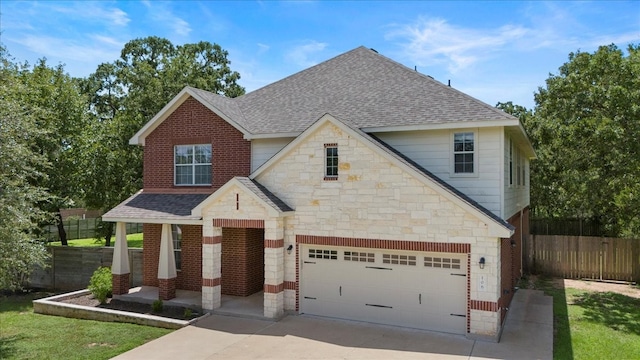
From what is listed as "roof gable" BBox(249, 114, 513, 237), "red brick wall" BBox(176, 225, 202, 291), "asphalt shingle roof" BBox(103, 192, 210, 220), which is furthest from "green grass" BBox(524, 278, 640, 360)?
"red brick wall" BBox(176, 225, 202, 291)

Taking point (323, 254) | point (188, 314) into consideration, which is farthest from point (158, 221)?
point (323, 254)

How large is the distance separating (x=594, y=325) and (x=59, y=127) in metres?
23.7

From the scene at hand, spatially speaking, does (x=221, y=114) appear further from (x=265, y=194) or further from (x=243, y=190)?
(x=265, y=194)

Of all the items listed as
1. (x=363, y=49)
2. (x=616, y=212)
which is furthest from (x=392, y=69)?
(x=616, y=212)

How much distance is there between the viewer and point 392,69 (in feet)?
56.5

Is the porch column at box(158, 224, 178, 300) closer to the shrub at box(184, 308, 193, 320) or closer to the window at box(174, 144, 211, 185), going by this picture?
the shrub at box(184, 308, 193, 320)

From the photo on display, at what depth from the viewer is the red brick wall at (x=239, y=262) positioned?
620 inches

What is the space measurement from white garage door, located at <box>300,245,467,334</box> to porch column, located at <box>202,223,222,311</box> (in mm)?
2707

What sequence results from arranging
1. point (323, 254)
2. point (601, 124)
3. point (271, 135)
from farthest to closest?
point (601, 124)
point (271, 135)
point (323, 254)

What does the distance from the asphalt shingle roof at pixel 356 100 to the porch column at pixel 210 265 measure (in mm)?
4008

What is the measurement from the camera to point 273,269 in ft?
43.1

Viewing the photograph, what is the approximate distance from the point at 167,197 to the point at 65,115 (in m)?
9.71

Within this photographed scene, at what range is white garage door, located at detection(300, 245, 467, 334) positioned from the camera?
469 inches

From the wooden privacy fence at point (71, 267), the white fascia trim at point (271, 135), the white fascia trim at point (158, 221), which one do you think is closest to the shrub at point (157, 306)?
the white fascia trim at point (158, 221)
